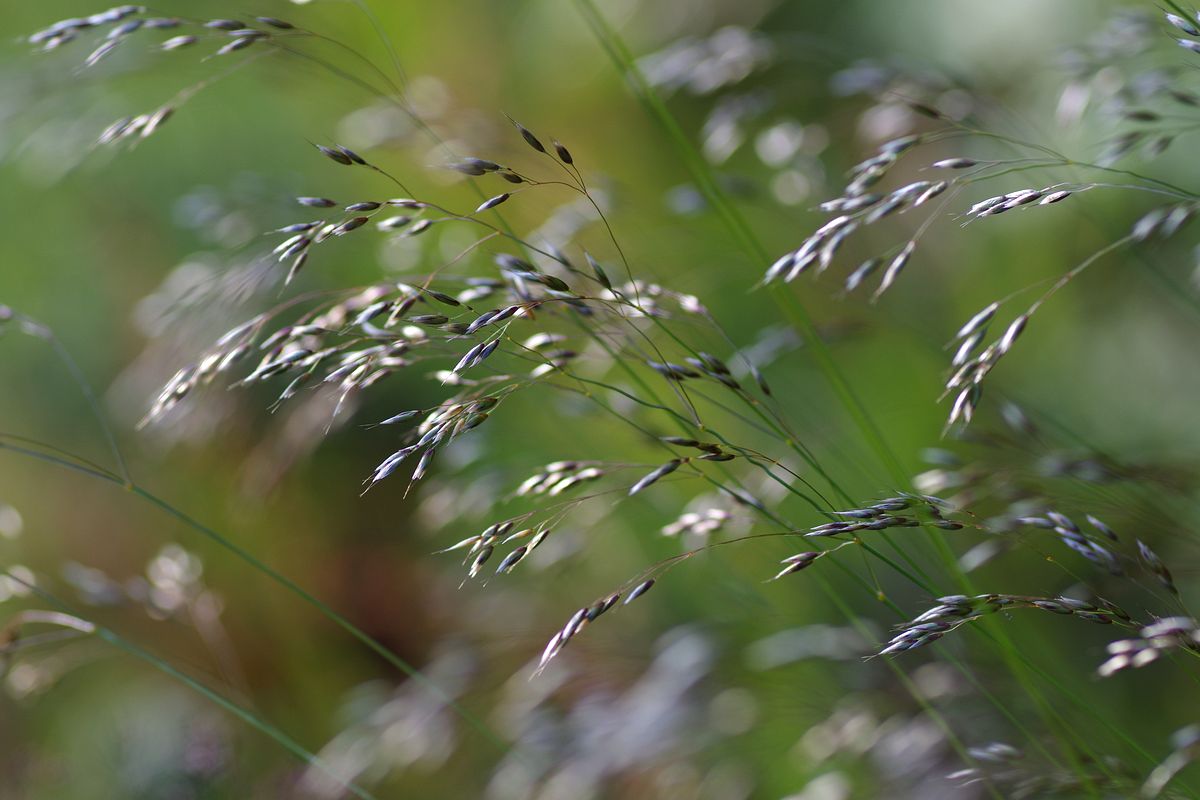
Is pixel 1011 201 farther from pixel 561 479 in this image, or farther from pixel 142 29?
pixel 142 29

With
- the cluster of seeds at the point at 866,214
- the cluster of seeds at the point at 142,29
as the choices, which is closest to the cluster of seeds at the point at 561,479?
the cluster of seeds at the point at 866,214

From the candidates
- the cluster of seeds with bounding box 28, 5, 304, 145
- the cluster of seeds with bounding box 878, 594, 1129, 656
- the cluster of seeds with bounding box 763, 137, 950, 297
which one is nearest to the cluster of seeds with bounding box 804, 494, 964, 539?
the cluster of seeds with bounding box 878, 594, 1129, 656

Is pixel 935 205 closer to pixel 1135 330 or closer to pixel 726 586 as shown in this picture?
pixel 1135 330

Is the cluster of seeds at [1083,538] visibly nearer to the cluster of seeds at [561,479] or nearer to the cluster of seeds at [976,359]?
the cluster of seeds at [976,359]

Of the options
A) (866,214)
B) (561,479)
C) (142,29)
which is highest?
(142,29)

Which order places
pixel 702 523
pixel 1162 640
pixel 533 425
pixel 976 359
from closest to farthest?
pixel 1162 640 < pixel 976 359 < pixel 702 523 < pixel 533 425

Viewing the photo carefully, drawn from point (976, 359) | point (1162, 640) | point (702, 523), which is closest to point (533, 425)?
point (702, 523)

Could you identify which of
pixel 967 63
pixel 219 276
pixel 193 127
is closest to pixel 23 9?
pixel 193 127
